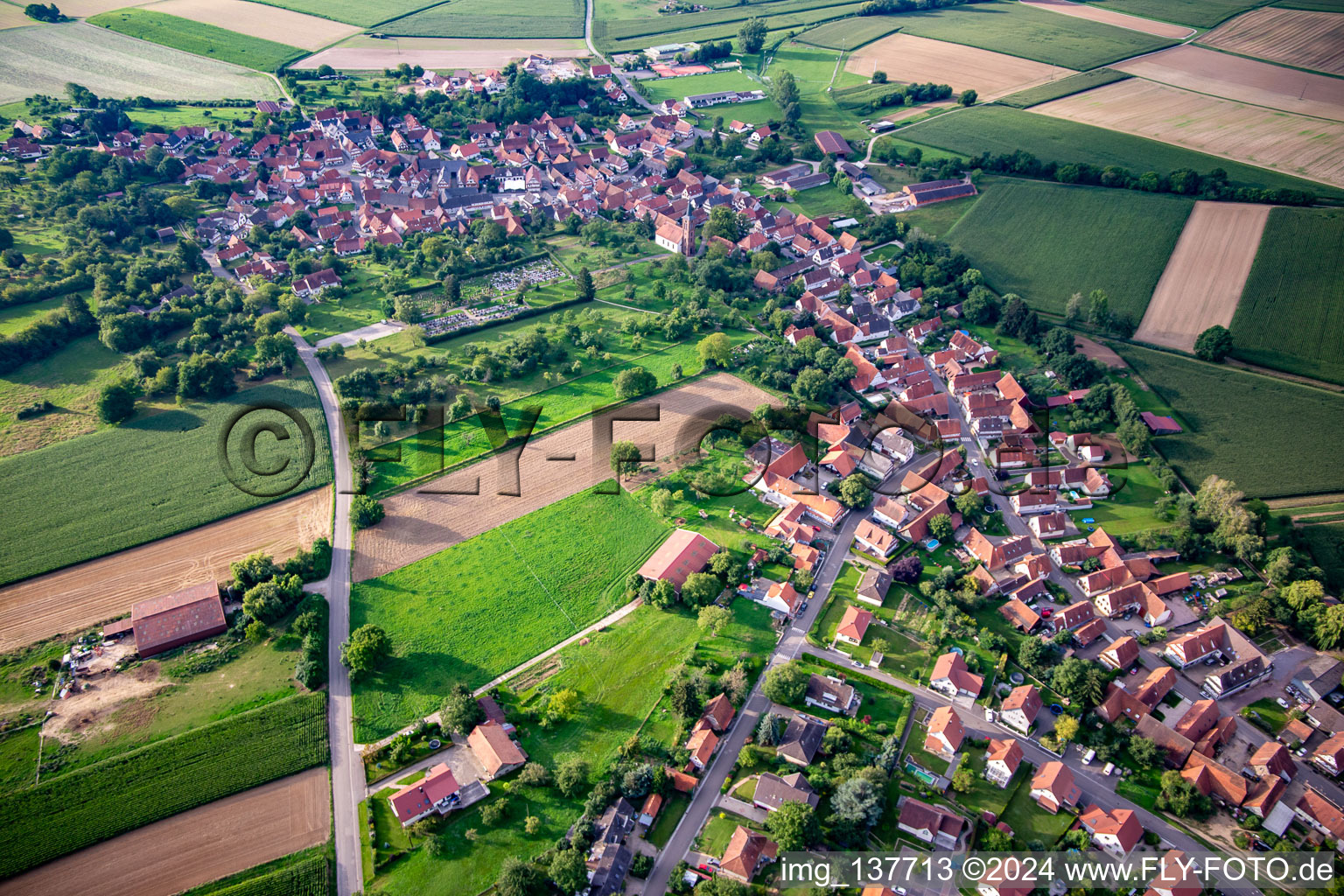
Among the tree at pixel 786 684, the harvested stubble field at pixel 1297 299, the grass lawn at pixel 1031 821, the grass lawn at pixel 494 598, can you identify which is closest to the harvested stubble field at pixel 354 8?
the grass lawn at pixel 494 598

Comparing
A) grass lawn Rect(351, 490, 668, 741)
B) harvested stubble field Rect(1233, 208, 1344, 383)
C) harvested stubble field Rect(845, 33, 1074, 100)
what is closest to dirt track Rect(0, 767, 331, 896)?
grass lawn Rect(351, 490, 668, 741)

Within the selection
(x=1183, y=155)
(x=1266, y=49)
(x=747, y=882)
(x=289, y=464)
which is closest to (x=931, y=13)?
(x=1266, y=49)

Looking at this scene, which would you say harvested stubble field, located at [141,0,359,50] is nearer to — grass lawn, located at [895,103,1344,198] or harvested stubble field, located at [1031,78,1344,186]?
grass lawn, located at [895,103,1344,198]

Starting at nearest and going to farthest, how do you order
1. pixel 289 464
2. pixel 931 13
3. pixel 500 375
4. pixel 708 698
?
pixel 708 698, pixel 289 464, pixel 500 375, pixel 931 13

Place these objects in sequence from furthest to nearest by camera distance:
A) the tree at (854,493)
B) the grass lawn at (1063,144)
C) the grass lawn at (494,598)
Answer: the grass lawn at (1063,144)
the tree at (854,493)
the grass lawn at (494,598)

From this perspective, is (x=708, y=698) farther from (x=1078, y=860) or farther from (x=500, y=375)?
(x=500, y=375)

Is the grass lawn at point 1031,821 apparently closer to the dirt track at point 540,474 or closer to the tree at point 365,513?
the dirt track at point 540,474
